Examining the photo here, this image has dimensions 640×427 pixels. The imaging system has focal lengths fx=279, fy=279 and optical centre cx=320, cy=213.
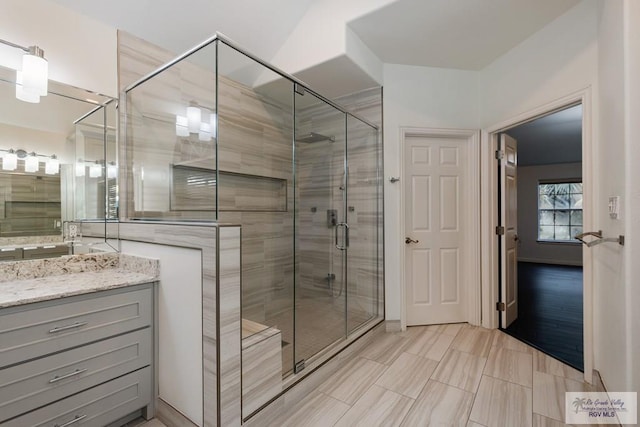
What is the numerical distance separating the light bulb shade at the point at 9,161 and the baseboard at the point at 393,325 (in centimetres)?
313

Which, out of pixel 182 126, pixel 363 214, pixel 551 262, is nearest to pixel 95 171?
pixel 182 126

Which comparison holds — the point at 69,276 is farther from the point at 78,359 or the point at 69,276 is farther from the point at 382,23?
the point at 382,23

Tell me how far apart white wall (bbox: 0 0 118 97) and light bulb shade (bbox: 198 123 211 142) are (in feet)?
2.13

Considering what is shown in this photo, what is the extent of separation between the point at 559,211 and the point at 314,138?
7209mm

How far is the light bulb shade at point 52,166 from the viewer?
1792 mm

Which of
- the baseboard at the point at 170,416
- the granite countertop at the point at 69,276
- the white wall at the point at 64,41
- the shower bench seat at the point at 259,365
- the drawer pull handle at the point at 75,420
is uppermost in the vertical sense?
the white wall at the point at 64,41

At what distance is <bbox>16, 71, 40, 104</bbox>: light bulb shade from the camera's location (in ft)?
5.45

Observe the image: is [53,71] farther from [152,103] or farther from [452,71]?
[452,71]

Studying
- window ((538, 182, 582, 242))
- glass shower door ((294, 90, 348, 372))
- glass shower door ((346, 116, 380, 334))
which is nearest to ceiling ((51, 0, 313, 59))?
glass shower door ((294, 90, 348, 372))

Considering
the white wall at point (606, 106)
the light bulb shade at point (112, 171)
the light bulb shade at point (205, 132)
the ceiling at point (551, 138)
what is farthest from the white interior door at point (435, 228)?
the light bulb shade at point (112, 171)

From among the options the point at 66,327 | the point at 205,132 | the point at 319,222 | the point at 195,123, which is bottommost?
the point at 66,327

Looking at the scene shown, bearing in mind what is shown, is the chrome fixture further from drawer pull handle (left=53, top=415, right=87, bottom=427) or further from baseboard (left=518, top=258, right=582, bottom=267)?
baseboard (left=518, top=258, right=582, bottom=267)

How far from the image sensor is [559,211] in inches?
269

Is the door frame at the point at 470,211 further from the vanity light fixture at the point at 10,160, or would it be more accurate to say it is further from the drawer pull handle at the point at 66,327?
the vanity light fixture at the point at 10,160
